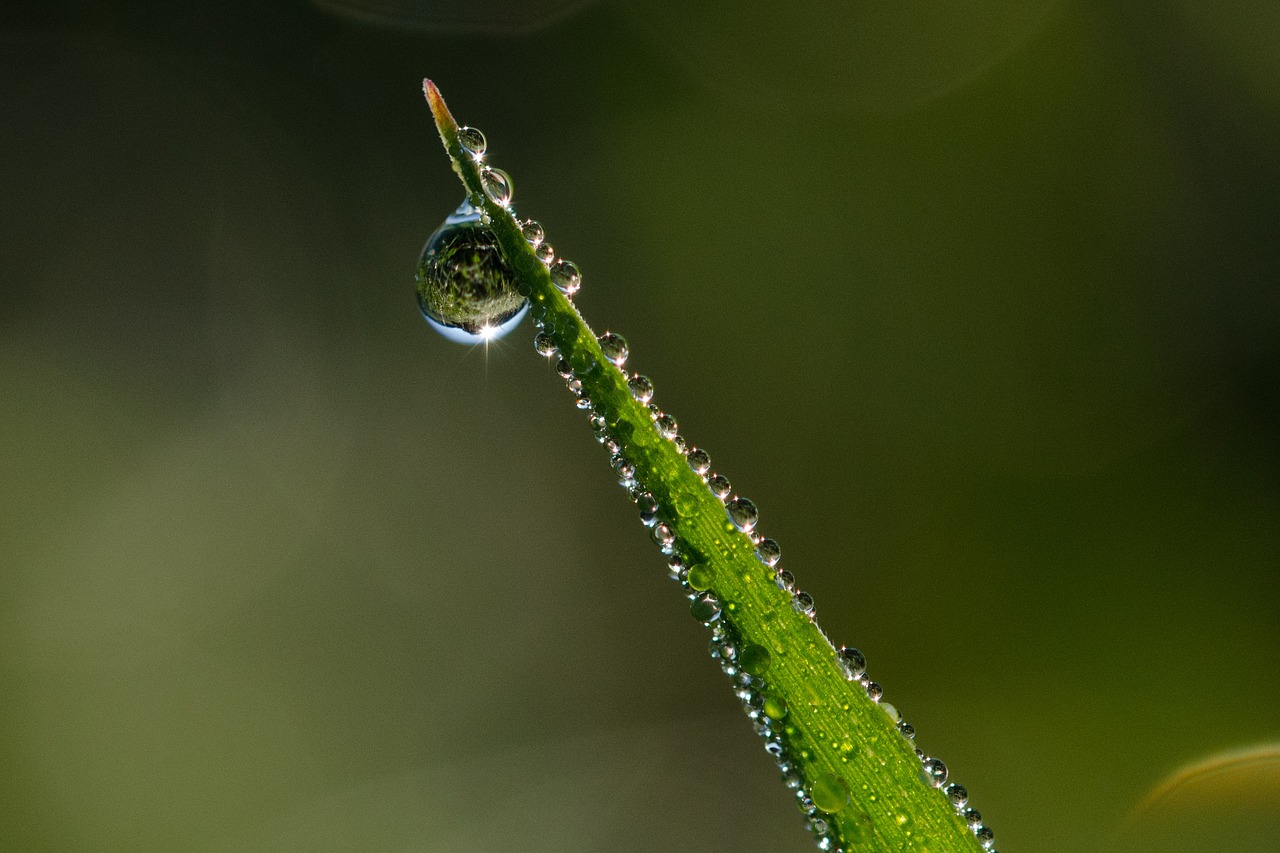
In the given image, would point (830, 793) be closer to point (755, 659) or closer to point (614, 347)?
point (755, 659)

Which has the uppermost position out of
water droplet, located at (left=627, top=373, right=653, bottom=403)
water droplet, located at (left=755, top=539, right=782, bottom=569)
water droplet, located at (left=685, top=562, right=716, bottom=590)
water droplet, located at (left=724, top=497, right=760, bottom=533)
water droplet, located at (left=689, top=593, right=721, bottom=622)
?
water droplet, located at (left=627, top=373, right=653, bottom=403)

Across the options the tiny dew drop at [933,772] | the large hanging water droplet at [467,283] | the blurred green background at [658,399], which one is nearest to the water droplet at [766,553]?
the tiny dew drop at [933,772]

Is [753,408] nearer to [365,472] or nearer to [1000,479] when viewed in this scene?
[1000,479]

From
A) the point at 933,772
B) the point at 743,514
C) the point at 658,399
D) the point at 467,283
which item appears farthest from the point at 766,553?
the point at 658,399

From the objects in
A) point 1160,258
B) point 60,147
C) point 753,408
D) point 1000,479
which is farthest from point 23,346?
point 1160,258

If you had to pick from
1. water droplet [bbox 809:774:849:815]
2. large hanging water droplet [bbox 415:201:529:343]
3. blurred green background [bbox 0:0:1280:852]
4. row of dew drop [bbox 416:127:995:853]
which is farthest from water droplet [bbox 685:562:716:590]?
blurred green background [bbox 0:0:1280:852]

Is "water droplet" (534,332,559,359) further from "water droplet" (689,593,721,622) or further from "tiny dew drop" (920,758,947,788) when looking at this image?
"tiny dew drop" (920,758,947,788)
